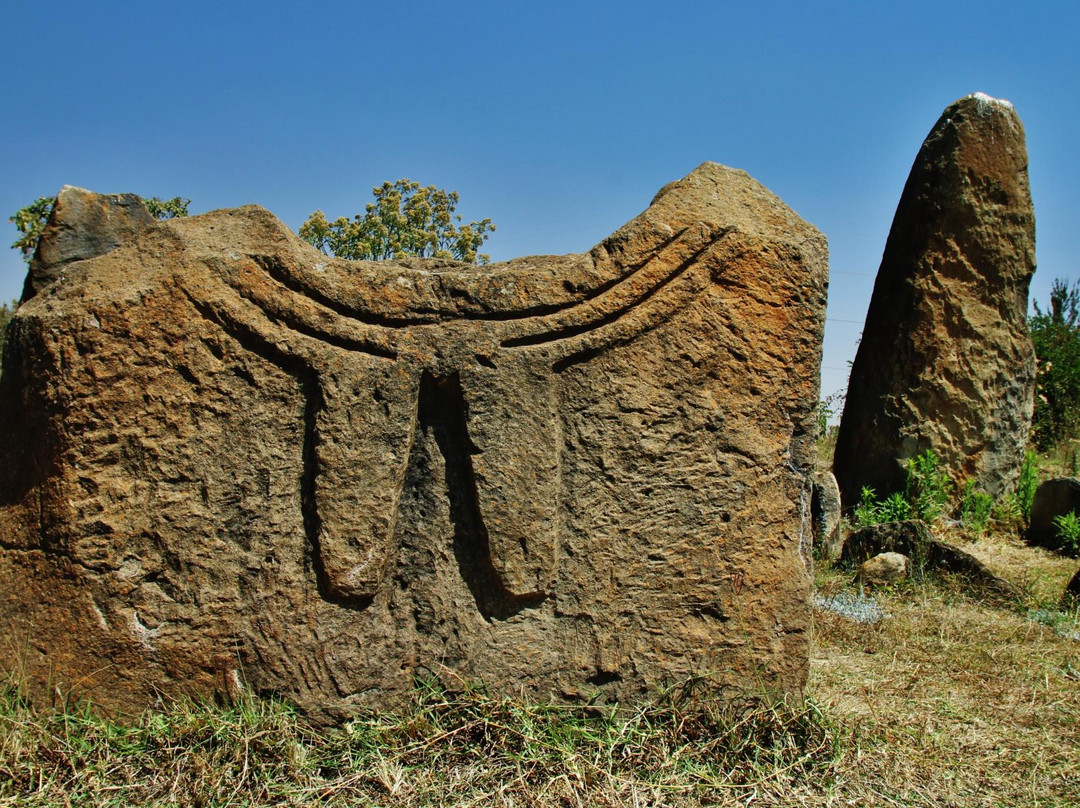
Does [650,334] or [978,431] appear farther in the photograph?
[978,431]

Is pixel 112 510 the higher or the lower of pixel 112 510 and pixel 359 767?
the higher

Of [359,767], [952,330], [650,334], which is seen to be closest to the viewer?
[359,767]

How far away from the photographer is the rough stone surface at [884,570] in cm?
484

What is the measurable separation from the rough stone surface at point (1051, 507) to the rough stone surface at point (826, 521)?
4.18ft

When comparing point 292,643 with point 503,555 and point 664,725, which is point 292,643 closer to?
point 503,555

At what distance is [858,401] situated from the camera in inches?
253

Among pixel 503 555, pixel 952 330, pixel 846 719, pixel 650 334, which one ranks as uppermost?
pixel 952 330

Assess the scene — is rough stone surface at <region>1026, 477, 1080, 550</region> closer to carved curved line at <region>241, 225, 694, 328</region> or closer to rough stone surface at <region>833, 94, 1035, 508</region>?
rough stone surface at <region>833, 94, 1035, 508</region>

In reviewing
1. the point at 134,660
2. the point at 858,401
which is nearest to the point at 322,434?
the point at 134,660

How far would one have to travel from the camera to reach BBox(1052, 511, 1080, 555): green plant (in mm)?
5590

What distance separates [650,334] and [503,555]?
0.78 metres

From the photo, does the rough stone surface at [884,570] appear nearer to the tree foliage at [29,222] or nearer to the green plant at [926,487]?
the green plant at [926,487]

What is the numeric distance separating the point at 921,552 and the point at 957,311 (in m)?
1.90

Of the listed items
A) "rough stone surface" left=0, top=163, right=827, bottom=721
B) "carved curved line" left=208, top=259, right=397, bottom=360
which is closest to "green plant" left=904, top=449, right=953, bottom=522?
"rough stone surface" left=0, top=163, right=827, bottom=721
